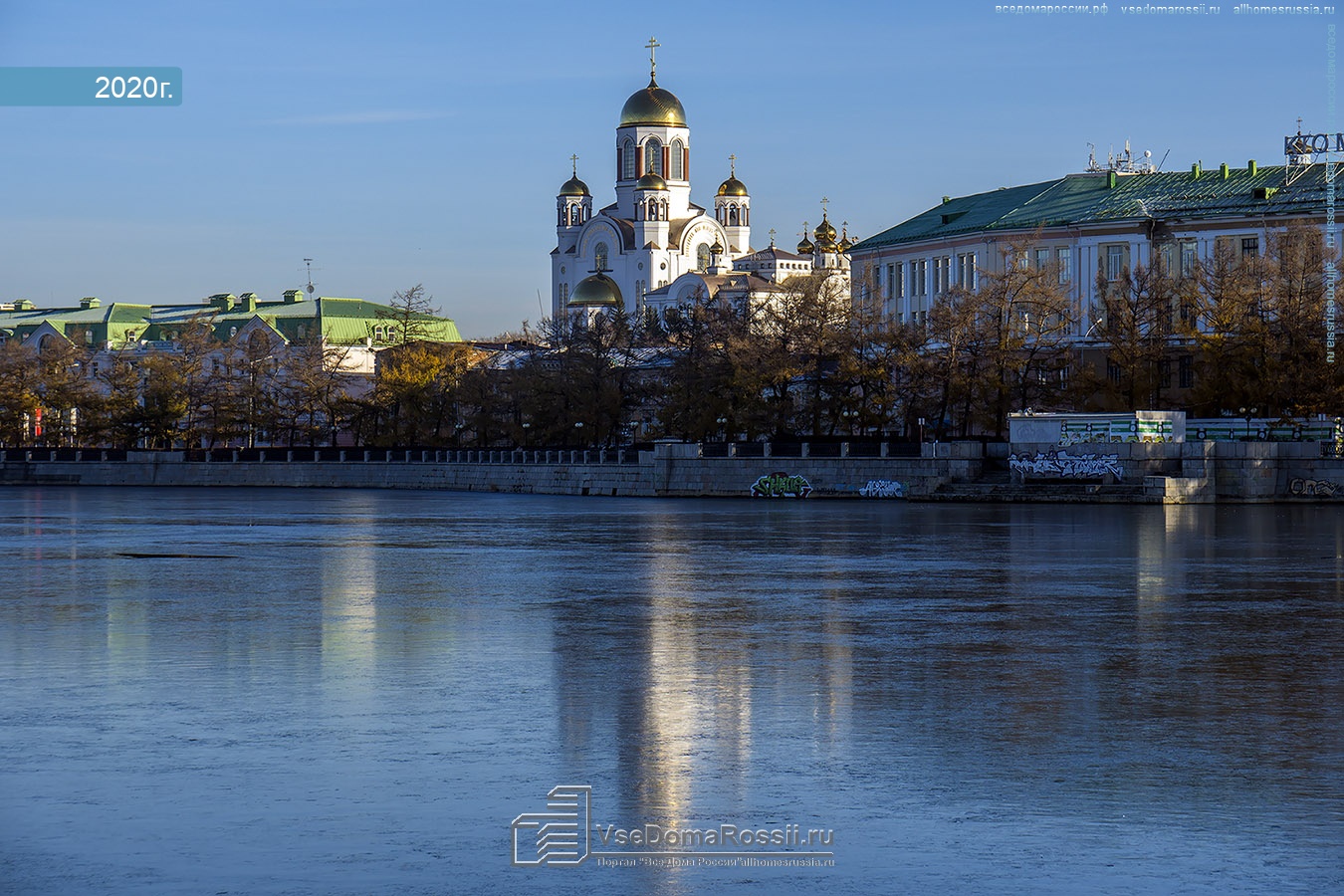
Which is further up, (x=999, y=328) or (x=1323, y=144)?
(x=1323, y=144)

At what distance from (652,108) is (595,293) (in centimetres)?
1790

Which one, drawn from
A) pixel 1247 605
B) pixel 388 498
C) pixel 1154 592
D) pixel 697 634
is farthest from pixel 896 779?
pixel 388 498

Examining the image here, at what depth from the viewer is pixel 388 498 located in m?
85.8

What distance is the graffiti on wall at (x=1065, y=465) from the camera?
68.8 m

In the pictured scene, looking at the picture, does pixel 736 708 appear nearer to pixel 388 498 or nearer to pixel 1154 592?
pixel 1154 592

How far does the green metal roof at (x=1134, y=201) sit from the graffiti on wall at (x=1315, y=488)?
23.1 m

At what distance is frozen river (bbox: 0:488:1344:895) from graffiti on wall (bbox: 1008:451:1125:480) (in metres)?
35.9

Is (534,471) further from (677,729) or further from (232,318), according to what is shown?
(677,729)

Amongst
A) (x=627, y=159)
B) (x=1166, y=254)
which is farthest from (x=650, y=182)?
(x=1166, y=254)

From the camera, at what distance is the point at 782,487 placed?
79.7 m

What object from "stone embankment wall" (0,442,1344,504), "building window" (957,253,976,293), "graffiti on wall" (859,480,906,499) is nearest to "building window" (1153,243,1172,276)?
"building window" (957,253,976,293)

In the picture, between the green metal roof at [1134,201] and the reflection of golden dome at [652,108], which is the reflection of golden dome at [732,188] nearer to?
the reflection of golden dome at [652,108]

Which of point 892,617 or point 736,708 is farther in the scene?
point 892,617

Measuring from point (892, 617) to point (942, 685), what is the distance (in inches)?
277
